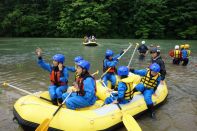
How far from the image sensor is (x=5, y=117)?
6000mm

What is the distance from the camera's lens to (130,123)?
5.18m

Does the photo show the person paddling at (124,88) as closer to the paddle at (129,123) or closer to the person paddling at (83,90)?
the paddle at (129,123)

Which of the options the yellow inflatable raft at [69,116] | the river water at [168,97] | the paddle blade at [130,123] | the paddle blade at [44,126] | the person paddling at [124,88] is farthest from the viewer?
the river water at [168,97]

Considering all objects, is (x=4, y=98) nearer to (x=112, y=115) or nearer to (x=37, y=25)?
(x=112, y=115)

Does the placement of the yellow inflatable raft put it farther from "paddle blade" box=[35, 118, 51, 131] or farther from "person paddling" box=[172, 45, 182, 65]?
"person paddling" box=[172, 45, 182, 65]

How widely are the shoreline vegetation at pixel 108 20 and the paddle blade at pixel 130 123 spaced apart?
30171 mm

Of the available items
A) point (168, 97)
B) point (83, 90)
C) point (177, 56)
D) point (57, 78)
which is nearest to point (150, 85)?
point (168, 97)

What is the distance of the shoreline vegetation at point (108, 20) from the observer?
35781 millimetres

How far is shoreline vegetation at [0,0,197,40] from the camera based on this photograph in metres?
35.8

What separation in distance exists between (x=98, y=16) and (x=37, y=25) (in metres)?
8.19

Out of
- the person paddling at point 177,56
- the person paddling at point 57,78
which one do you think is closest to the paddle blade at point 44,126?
the person paddling at point 57,78

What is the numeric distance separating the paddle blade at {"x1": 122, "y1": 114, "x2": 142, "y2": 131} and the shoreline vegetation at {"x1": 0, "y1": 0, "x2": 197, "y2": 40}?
3017cm

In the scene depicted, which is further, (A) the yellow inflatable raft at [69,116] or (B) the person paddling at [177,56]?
(B) the person paddling at [177,56]

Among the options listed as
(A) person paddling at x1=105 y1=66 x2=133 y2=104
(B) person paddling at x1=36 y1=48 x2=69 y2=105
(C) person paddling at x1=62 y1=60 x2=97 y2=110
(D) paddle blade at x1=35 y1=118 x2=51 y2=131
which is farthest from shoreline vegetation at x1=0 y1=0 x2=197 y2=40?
(D) paddle blade at x1=35 y1=118 x2=51 y2=131
